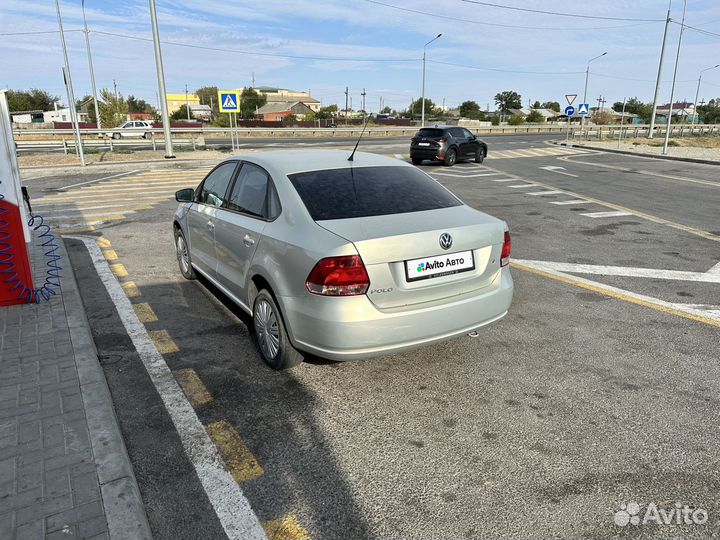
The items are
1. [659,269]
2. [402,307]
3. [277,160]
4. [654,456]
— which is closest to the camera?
[654,456]

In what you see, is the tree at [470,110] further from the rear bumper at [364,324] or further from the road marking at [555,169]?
the rear bumper at [364,324]

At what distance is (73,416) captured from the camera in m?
3.12

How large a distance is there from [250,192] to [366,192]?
3.34 feet

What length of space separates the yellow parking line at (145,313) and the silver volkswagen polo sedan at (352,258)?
0.99 metres

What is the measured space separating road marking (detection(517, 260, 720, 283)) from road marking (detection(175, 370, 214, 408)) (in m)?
4.69

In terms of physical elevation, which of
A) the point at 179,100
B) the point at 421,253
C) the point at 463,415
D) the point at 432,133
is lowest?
the point at 463,415

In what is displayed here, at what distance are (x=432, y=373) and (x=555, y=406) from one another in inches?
35.6

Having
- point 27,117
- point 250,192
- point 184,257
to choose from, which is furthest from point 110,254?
point 27,117

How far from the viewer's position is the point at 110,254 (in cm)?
745

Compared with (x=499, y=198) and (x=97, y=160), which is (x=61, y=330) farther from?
(x=97, y=160)

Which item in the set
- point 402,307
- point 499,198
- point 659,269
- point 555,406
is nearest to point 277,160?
point 402,307

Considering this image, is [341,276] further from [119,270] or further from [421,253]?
[119,270]

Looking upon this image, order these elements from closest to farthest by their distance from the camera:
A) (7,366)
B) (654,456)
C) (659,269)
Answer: (654,456) → (7,366) → (659,269)

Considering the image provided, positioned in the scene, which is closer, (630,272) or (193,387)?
(193,387)
